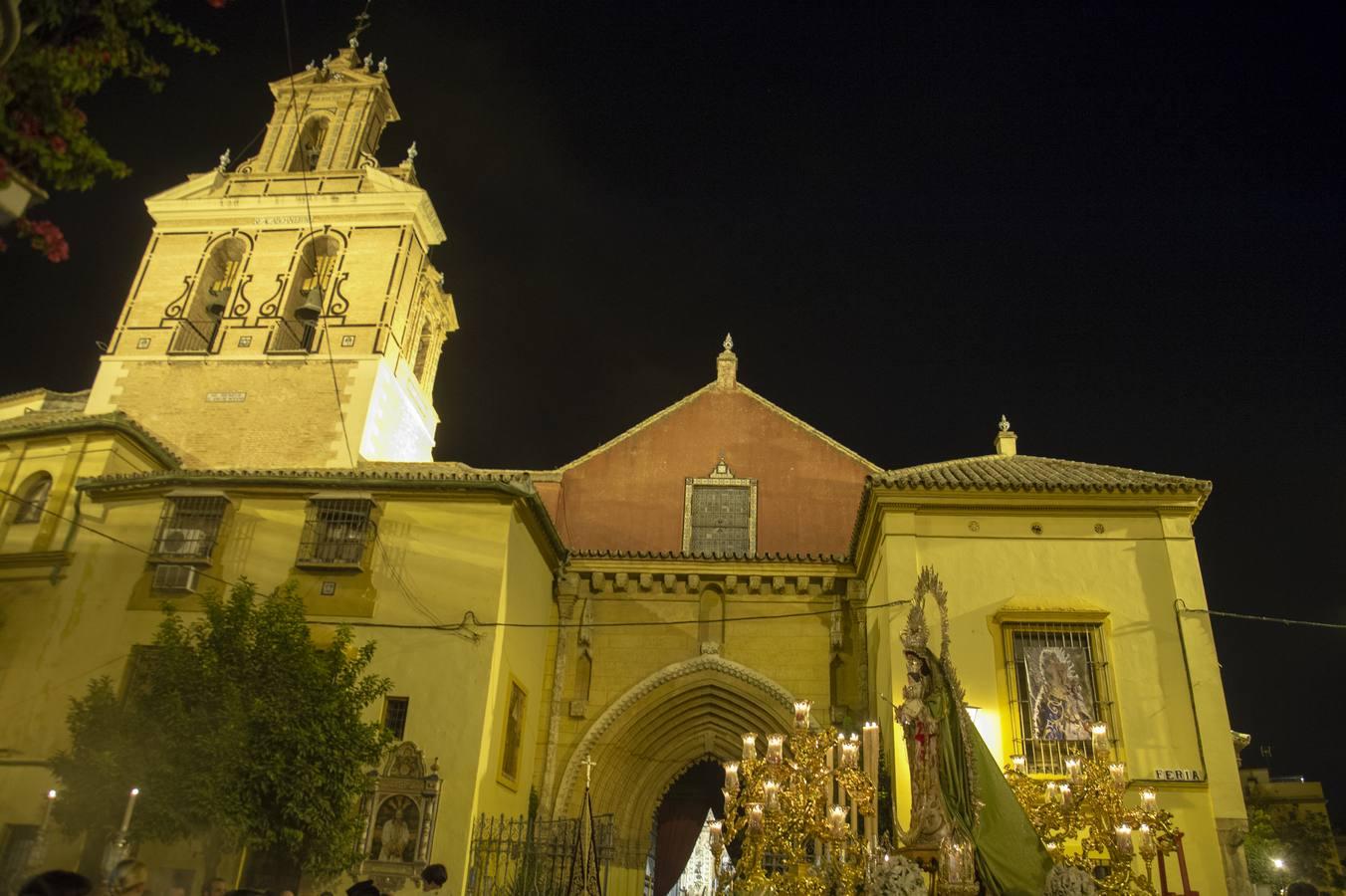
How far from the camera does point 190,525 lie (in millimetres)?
15875

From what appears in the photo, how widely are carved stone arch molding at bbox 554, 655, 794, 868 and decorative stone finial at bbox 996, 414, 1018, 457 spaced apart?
22.5ft

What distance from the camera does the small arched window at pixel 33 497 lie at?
16578 millimetres

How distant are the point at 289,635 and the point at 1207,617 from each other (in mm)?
12842

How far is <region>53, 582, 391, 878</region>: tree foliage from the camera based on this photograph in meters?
11.8

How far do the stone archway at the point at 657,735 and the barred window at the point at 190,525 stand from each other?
23.4 ft

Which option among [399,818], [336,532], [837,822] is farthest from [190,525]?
[837,822]

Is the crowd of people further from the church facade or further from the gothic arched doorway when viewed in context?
the gothic arched doorway

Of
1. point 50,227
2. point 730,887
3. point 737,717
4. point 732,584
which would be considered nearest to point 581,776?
point 737,717

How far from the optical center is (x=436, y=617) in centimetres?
1483

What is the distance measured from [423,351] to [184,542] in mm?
12211

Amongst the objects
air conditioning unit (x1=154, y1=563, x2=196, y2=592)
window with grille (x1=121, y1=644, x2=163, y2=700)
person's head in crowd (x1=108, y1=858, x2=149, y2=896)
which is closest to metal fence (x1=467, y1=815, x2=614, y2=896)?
window with grille (x1=121, y1=644, x2=163, y2=700)

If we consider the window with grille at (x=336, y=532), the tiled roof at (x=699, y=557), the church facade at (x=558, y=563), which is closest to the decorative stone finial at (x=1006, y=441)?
the church facade at (x=558, y=563)

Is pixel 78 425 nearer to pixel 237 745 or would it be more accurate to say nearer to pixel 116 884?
pixel 237 745

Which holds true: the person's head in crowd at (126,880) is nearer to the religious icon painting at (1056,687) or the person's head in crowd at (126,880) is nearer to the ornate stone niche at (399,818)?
the ornate stone niche at (399,818)
